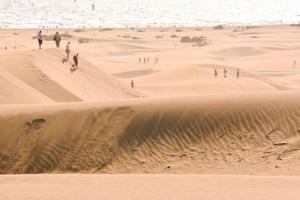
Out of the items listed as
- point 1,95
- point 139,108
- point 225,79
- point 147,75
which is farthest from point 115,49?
point 139,108

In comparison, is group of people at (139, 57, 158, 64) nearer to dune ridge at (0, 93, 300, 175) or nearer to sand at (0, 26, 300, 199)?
sand at (0, 26, 300, 199)

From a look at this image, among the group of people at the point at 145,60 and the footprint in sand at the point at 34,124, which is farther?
the group of people at the point at 145,60

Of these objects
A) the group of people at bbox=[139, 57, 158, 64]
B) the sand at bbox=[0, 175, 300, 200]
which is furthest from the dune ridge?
the group of people at bbox=[139, 57, 158, 64]

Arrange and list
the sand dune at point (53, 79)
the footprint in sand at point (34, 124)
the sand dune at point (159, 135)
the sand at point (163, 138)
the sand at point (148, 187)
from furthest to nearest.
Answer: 1. the sand dune at point (53, 79)
2. the footprint in sand at point (34, 124)
3. the sand dune at point (159, 135)
4. the sand at point (163, 138)
5. the sand at point (148, 187)

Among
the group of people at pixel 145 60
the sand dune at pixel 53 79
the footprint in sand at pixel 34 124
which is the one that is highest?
the footprint in sand at pixel 34 124

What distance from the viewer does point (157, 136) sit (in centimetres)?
1387

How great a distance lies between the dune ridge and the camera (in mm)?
13195

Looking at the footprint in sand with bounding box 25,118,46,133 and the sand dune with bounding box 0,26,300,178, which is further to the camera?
the footprint in sand with bounding box 25,118,46,133

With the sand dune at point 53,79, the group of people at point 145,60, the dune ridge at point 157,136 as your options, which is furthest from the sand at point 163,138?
the group of people at point 145,60

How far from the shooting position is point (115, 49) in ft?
167

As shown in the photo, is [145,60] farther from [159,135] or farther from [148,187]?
[148,187]

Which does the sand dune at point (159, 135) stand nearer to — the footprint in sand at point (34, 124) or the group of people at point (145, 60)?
the footprint in sand at point (34, 124)

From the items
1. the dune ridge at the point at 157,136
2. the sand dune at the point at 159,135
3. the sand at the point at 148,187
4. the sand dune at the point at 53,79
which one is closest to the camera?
the sand at the point at 148,187

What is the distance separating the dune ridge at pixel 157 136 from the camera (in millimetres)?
13195
